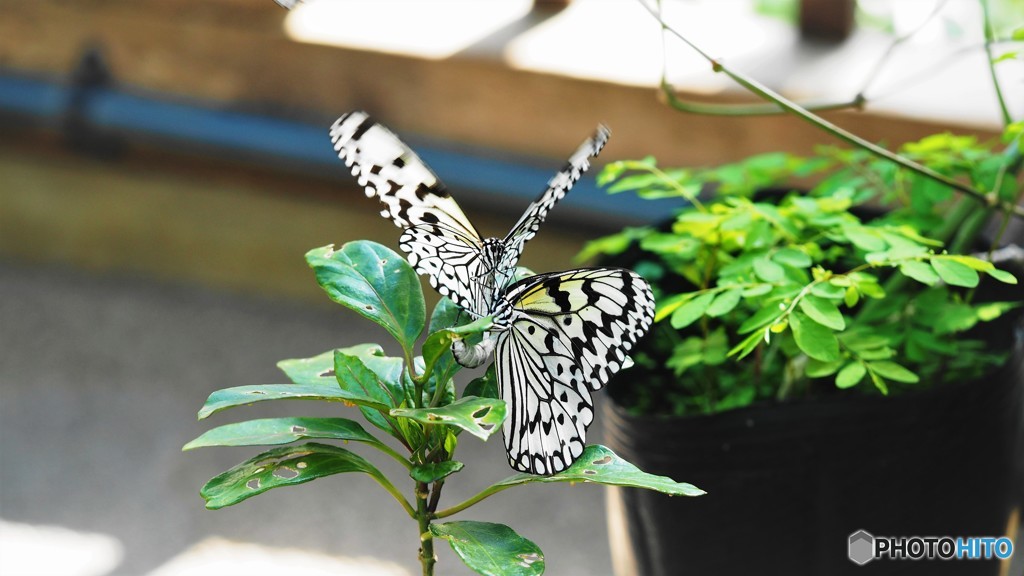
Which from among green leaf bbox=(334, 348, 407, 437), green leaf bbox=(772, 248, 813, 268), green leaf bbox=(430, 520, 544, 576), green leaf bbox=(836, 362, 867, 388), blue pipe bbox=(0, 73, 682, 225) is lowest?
green leaf bbox=(430, 520, 544, 576)

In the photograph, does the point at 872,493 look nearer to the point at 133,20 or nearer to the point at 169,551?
the point at 169,551

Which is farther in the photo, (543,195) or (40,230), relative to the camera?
(40,230)

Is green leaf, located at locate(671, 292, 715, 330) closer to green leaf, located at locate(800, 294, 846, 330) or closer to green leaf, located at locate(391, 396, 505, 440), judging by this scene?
green leaf, located at locate(800, 294, 846, 330)

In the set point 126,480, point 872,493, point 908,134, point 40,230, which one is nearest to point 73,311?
point 40,230

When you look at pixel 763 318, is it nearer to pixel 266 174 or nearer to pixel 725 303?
pixel 725 303

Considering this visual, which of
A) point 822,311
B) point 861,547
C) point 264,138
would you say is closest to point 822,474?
point 861,547

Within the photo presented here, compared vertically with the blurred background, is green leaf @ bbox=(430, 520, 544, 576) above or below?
below

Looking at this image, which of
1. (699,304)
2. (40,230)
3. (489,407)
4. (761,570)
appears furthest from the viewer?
(40,230)

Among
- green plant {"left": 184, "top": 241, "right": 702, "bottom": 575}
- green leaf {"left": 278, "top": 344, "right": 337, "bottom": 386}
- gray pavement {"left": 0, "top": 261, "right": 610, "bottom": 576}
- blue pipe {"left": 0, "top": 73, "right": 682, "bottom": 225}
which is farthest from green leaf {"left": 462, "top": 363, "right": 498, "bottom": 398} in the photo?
blue pipe {"left": 0, "top": 73, "right": 682, "bottom": 225}
